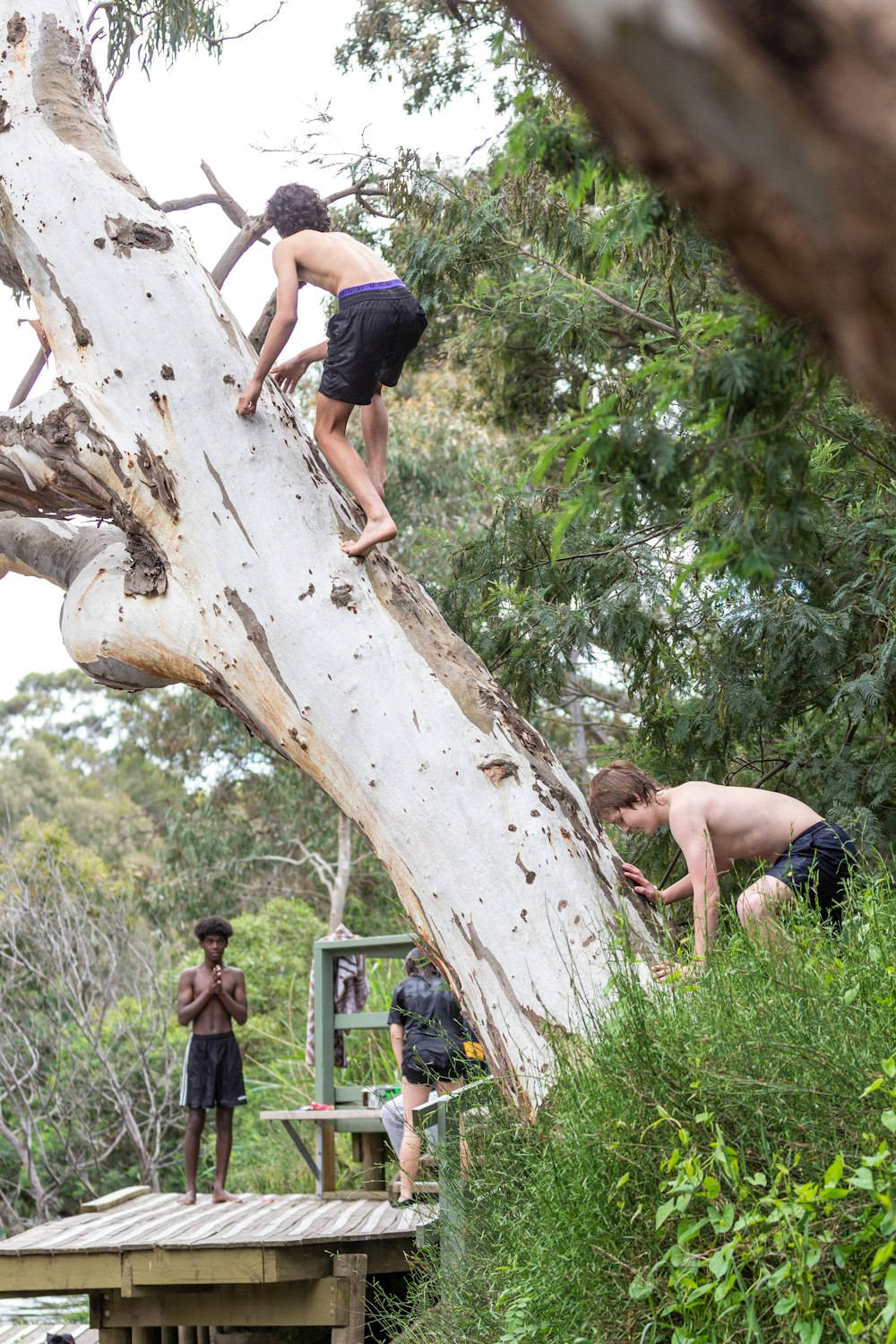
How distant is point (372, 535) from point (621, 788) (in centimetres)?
133

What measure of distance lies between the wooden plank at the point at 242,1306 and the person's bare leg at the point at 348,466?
3.51 metres

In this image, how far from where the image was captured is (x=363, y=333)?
199 inches

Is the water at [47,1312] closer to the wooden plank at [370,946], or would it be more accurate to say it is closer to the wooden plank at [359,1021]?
the wooden plank at [359,1021]

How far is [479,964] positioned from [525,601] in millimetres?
3100

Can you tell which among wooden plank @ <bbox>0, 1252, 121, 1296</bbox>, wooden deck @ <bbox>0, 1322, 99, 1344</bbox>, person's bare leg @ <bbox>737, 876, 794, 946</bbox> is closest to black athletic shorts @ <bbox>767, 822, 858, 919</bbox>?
person's bare leg @ <bbox>737, 876, 794, 946</bbox>

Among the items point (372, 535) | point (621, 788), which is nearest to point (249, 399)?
point (372, 535)

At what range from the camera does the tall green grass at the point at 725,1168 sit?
2447mm

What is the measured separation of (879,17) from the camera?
1.04 m

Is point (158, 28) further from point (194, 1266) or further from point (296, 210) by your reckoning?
point (194, 1266)

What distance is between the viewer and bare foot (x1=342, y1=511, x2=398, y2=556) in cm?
486

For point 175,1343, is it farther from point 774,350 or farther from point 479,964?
point 774,350

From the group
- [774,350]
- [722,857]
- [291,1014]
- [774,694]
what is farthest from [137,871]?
[774,350]

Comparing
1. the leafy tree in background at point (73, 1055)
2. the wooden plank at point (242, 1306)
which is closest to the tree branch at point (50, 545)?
the wooden plank at point (242, 1306)

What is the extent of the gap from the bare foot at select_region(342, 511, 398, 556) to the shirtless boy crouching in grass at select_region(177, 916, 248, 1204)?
11.5 feet
